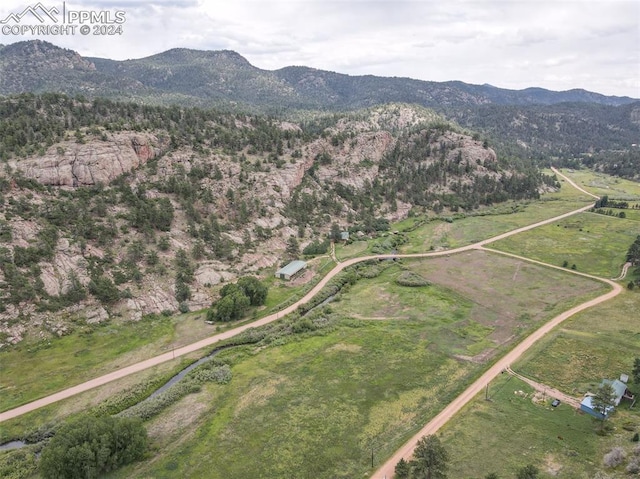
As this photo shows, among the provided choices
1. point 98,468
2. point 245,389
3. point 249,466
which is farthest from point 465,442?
point 98,468

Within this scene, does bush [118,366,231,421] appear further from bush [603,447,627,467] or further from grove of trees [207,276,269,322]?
bush [603,447,627,467]

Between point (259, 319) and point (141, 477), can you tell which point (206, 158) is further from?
point (141, 477)

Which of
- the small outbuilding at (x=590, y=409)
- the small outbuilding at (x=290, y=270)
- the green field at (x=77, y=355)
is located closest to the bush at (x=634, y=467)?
the small outbuilding at (x=590, y=409)

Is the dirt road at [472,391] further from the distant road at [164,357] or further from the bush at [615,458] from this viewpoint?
the distant road at [164,357]

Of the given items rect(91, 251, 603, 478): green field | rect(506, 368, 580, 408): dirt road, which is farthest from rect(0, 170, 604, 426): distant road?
rect(506, 368, 580, 408): dirt road

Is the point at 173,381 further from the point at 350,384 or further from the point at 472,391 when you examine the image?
the point at 472,391

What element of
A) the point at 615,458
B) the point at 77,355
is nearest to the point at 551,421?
the point at 615,458
